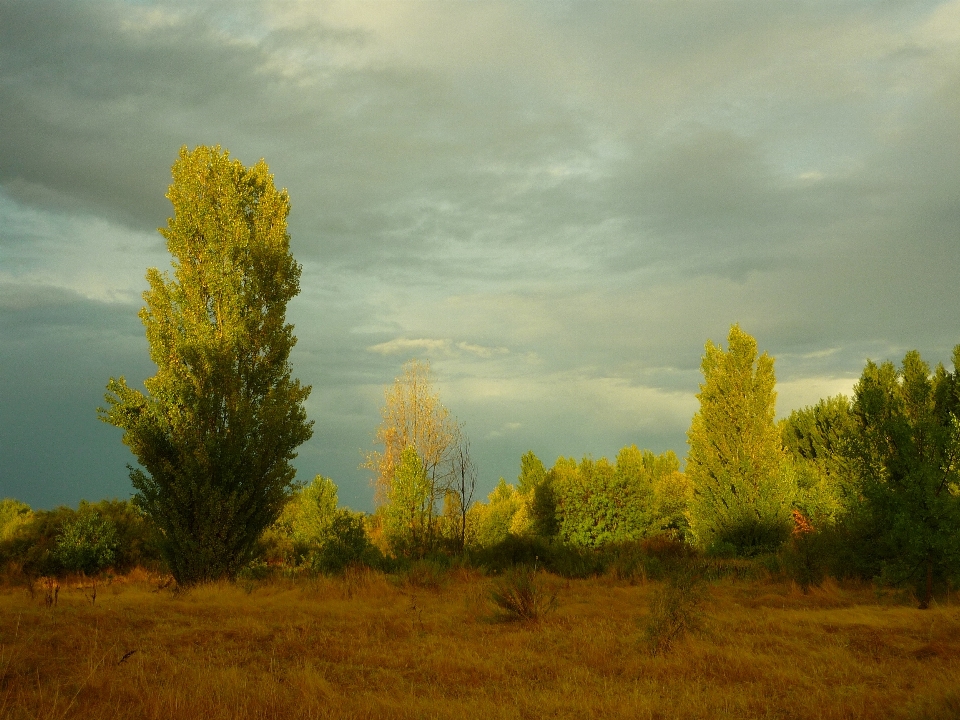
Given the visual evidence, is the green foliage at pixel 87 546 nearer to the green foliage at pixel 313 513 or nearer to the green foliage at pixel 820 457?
the green foliage at pixel 313 513

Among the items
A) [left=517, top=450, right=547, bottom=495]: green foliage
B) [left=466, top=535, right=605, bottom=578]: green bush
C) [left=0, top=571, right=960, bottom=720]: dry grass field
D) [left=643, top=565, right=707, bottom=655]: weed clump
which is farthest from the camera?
[left=517, top=450, right=547, bottom=495]: green foliage

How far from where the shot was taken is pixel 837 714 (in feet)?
18.5

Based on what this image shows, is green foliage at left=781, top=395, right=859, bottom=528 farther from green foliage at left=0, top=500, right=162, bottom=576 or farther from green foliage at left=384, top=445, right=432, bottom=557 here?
green foliage at left=0, top=500, right=162, bottom=576

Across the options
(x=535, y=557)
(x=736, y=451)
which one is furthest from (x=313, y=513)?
(x=736, y=451)

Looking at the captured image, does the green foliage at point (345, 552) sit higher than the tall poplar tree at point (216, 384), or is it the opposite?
the tall poplar tree at point (216, 384)

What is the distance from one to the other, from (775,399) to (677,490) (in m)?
11.2

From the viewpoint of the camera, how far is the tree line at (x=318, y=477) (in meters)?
12.3

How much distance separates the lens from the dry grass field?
225 inches

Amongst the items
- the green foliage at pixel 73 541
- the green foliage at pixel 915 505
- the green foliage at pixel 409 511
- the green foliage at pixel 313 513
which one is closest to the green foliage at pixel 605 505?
the green foliage at pixel 409 511

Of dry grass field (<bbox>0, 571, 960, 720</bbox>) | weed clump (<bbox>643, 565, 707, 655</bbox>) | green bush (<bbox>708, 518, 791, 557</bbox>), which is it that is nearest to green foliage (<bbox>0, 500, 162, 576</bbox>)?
dry grass field (<bbox>0, 571, 960, 720</bbox>)

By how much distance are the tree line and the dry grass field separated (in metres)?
2.14

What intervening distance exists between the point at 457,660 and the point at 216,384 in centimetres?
994

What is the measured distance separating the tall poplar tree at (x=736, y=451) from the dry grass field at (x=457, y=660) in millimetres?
11800

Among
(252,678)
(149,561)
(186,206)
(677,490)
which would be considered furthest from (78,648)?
(677,490)
